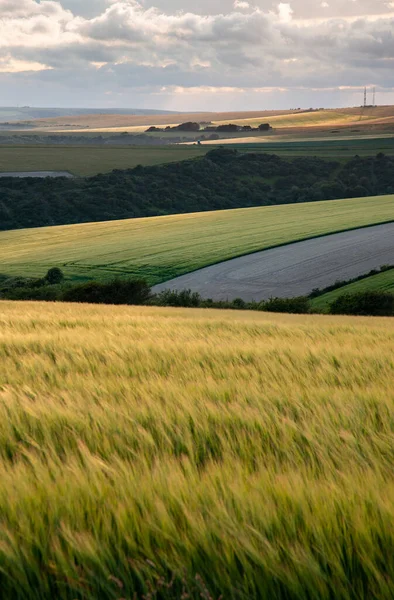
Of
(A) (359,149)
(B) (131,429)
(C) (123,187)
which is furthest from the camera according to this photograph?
(A) (359,149)

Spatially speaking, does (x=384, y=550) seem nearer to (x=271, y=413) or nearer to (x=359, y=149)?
(x=271, y=413)

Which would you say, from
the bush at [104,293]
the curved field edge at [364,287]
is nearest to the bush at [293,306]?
the bush at [104,293]

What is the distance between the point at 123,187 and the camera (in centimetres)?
12769

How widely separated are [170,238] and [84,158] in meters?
102

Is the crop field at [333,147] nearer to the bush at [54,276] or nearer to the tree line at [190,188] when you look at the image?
the tree line at [190,188]

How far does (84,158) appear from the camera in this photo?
17412 centimetres

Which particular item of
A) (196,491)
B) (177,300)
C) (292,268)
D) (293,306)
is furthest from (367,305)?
(196,491)

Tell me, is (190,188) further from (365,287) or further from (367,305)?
(367,305)

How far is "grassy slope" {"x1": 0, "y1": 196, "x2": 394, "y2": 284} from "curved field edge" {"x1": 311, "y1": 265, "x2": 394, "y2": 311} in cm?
1652

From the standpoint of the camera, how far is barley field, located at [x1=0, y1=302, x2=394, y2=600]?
207 centimetres

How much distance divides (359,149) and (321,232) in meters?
91.2

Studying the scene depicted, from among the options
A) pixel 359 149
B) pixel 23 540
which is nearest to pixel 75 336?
pixel 23 540

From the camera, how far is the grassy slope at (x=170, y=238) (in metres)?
68.6

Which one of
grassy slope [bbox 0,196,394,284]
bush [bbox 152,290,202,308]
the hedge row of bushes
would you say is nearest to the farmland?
grassy slope [bbox 0,196,394,284]
